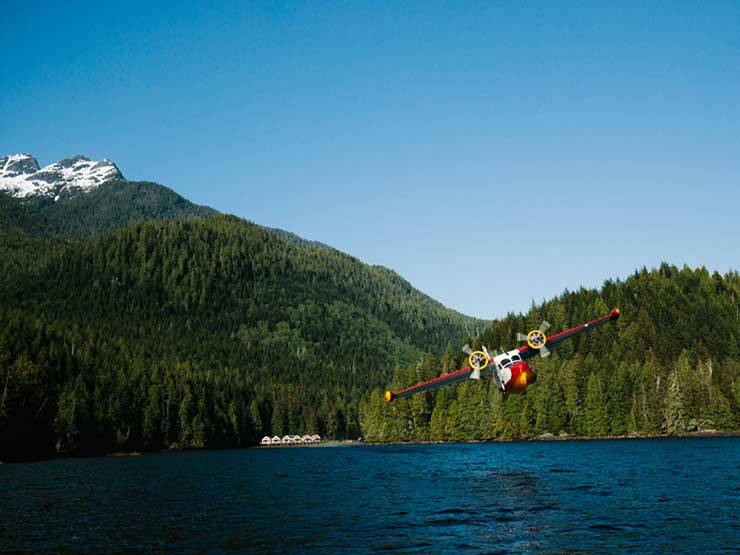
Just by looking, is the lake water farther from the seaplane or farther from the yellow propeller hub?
the yellow propeller hub

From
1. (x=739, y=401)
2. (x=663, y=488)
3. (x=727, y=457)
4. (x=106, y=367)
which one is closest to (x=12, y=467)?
(x=106, y=367)

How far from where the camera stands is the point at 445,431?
19662 cm

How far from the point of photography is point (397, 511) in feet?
178

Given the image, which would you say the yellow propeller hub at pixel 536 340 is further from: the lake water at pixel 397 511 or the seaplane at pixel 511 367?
the lake water at pixel 397 511

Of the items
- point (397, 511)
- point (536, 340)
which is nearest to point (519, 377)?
point (536, 340)

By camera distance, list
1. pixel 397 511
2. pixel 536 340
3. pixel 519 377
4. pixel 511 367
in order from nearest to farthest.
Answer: pixel 397 511, pixel 519 377, pixel 511 367, pixel 536 340

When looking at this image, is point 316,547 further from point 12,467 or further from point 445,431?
point 445,431

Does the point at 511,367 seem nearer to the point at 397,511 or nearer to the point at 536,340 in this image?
the point at 536,340

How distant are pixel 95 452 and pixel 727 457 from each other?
445ft

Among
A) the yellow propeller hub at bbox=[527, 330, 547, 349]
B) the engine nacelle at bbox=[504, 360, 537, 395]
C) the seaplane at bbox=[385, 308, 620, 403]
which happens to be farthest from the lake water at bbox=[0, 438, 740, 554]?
the yellow propeller hub at bbox=[527, 330, 547, 349]

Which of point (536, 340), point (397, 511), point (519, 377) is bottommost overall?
point (397, 511)

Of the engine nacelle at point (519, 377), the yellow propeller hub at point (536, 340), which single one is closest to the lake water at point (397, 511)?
the engine nacelle at point (519, 377)

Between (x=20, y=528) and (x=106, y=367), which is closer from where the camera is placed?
(x=20, y=528)

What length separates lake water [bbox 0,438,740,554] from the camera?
41219mm
